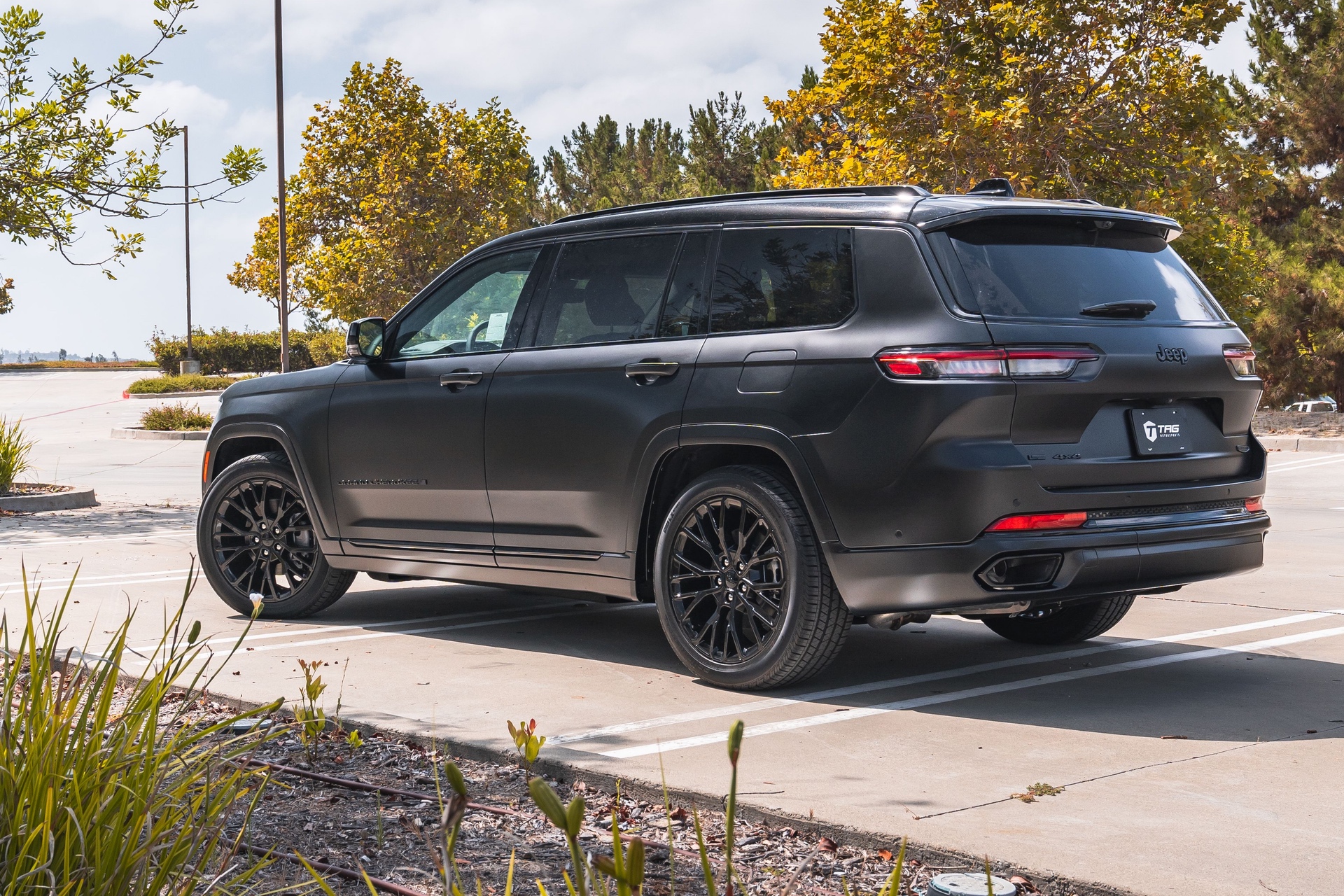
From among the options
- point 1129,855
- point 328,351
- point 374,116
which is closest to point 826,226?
point 1129,855

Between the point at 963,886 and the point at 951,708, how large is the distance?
2.35 m

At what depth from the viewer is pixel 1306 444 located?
75.6 feet

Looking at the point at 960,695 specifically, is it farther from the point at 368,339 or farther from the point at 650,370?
the point at 368,339

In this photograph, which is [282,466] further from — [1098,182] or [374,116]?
[374,116]

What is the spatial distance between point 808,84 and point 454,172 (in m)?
9.84

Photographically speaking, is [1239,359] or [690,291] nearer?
A: [1239,359]

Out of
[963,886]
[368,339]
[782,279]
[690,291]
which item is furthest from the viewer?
[368,339]

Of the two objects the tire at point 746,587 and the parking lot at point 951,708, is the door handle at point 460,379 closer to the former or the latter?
the parking lot at point 951,708

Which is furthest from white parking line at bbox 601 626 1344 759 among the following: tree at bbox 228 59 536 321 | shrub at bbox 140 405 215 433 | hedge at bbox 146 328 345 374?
hedge at bbox 146 328 345 374

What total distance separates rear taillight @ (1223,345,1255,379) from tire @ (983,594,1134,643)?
1.19 meters

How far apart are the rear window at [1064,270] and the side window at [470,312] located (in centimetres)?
233

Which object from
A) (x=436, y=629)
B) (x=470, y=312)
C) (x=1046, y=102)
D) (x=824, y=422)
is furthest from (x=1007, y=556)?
(x=1046, y=102)

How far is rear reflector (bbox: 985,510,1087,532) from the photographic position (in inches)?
198

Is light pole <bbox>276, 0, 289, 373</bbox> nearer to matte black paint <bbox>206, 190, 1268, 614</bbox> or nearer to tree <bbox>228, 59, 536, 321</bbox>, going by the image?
tree <bbox>228, 59, 536, 321</bbox>
